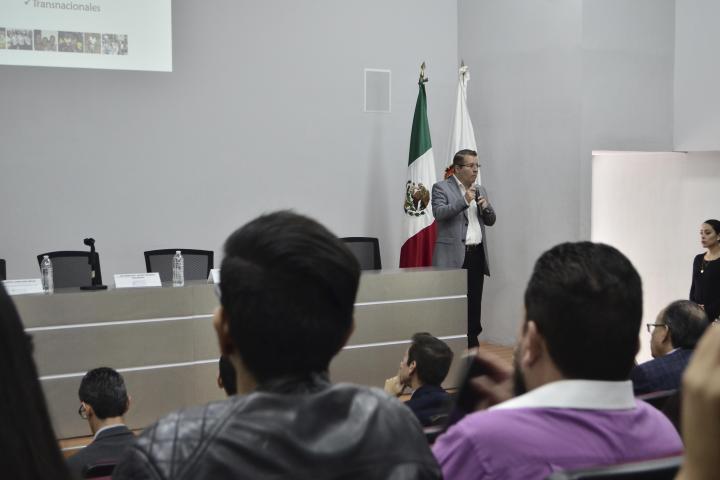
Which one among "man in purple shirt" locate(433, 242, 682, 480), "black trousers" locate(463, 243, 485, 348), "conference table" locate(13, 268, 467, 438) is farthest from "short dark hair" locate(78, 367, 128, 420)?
"black trousers" locate(463, 243, 485, 348)

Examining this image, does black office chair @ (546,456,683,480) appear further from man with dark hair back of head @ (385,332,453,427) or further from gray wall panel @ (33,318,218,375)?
gray wall panel @ (33,318,218,375)

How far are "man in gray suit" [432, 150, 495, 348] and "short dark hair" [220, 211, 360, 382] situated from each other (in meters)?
5.02

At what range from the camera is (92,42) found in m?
6.62

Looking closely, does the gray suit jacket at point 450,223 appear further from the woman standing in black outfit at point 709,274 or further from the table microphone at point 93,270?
the table microphone at point 93,270

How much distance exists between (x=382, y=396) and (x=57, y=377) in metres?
3.95

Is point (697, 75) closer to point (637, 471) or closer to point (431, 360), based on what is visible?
point (431, 360)

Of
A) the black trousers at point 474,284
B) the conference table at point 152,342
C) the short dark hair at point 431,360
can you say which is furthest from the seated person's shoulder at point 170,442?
the black trousers at point 474,284

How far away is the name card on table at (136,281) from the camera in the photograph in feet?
15.8

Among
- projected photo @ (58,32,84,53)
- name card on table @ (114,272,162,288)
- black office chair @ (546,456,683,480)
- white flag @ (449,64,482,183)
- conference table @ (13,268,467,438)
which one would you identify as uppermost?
projected photo @ (58,32,84,53)

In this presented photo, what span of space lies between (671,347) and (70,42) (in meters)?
5.21

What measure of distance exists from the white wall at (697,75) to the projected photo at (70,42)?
4.98m

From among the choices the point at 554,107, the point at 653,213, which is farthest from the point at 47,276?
the point at 653,213

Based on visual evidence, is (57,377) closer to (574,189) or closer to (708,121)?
(574,189)

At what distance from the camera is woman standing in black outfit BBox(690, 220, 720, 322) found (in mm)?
6000
